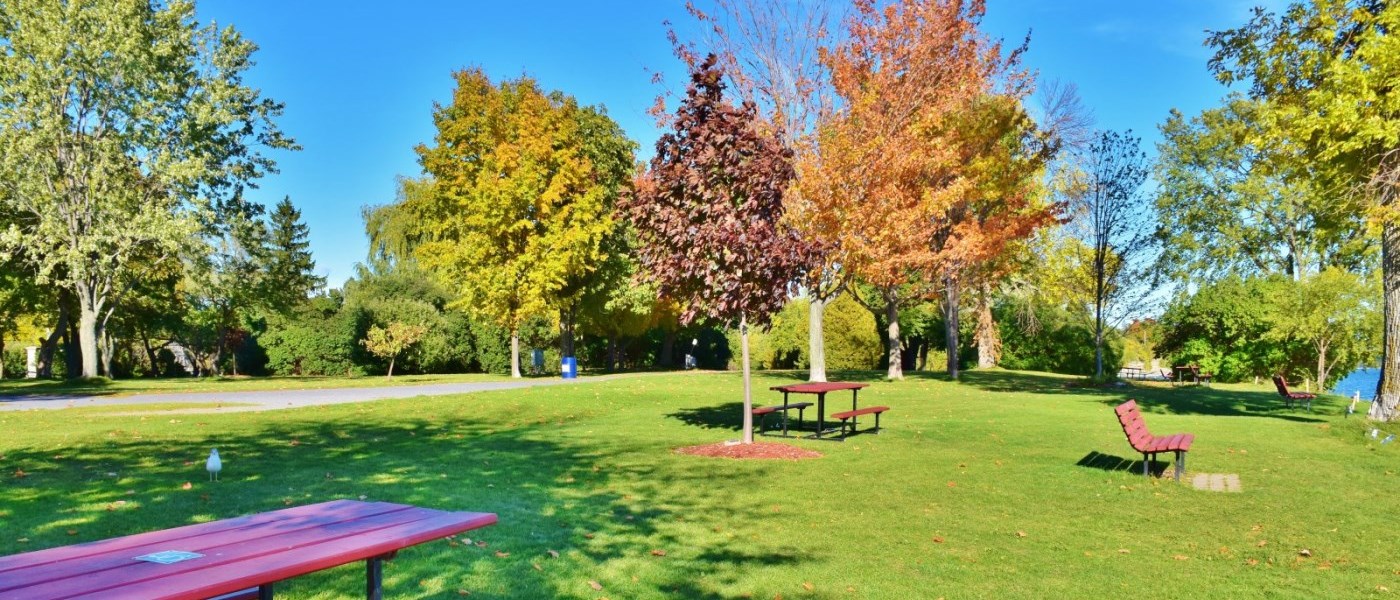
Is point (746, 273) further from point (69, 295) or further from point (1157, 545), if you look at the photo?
point (69, 295)

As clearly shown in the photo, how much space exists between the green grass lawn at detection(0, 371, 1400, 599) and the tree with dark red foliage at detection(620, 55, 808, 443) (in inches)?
92.1

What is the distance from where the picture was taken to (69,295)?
33.2 meters

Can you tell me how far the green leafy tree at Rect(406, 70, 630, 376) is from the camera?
95.3 feet

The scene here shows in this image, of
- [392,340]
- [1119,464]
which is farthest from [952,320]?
[392,340]

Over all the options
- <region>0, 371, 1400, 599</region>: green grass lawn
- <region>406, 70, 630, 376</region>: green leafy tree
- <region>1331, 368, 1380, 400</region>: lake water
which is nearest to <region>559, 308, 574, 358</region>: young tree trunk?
<region>406, 70, 630, 376</region>: green leafy tree

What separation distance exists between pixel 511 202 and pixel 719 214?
19.0 meters

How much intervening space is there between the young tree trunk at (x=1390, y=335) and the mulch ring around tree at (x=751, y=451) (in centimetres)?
1040

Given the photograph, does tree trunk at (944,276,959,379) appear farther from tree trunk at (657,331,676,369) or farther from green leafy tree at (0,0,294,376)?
green leafy tree at (0,0,294,376)

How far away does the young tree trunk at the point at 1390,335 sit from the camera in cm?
1416

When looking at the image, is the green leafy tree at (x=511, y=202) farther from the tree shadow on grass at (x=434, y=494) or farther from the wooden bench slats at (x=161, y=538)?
the wooden bench slats at (x=161, y=538)

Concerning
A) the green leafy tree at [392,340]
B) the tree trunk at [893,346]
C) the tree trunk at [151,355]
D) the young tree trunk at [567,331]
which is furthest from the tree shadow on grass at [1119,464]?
the tree trunk at [151,355]

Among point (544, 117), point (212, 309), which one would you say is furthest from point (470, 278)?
point (212, 309)

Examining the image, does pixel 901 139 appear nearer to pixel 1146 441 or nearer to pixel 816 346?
pixel 816 346

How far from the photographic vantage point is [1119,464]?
10578 mm
